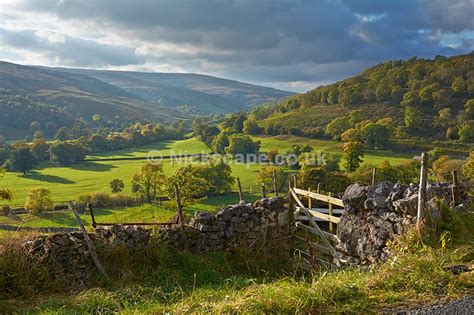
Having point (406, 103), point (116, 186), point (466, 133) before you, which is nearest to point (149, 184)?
point (116, 186)

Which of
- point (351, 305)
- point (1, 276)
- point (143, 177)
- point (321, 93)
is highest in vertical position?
point (321, 93)

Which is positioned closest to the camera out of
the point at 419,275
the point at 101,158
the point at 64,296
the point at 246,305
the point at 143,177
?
the point at 246,305

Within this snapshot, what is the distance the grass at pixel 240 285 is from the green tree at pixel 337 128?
10835 cm

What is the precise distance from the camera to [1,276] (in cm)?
849

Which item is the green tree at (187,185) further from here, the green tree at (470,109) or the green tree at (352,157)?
the green tree at (470,109)

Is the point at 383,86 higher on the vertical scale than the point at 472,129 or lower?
higher

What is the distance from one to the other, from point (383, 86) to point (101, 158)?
348 feet

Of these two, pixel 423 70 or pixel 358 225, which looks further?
pixel 423 70

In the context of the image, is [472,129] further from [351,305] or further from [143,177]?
[351,305]

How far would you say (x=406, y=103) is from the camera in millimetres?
134250

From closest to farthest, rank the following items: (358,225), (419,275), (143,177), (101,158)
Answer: (419,275), (358,225), (143,177), (101,158)

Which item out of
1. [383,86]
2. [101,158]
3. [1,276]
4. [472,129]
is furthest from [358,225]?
[383,86]

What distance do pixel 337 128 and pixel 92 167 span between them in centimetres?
7124

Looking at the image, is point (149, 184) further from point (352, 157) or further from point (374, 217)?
point (374, 217)
